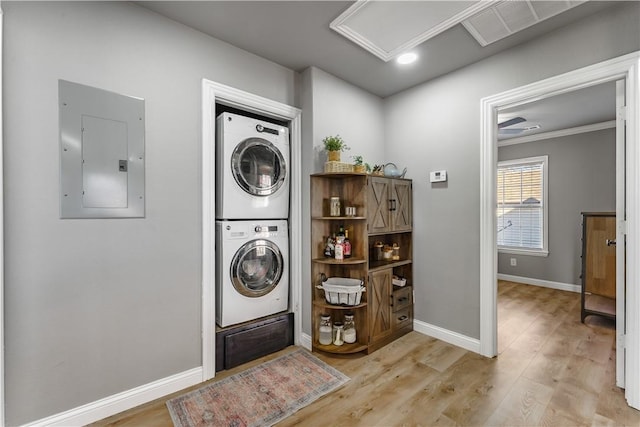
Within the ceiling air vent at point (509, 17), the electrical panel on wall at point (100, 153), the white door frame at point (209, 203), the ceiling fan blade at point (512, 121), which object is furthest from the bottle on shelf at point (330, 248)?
the ceiling fan blade at point (512, 121)

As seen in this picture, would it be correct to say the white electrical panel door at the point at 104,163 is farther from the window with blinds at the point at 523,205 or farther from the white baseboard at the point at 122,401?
the window with blinds at the point at 523,205

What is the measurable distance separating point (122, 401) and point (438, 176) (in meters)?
2.97

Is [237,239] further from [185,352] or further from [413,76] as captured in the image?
[413,76]

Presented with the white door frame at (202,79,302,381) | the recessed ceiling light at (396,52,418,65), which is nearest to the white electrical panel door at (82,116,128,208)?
the white door frame at (202,79,302,381)

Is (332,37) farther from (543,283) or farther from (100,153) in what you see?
(543,283)

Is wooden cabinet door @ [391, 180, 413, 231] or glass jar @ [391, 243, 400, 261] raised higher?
wooden cabinet door @ [391, 180, 413, 231]

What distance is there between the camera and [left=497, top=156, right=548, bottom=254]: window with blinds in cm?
466

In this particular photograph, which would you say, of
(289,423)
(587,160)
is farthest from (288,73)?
(587,160)

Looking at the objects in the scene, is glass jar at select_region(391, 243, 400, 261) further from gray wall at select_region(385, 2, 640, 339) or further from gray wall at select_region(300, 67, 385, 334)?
gray wall at select_region(300, 67, 385, 334)

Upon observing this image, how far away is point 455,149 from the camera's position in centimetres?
267

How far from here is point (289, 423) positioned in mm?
1704

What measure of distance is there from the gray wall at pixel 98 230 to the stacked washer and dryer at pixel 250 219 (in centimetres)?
23

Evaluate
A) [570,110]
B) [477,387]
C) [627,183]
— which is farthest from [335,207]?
[570,110]

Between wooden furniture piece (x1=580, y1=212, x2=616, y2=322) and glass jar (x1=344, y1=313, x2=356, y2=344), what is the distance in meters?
2.61
